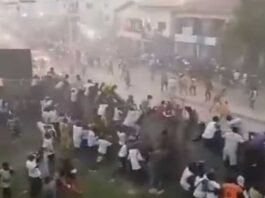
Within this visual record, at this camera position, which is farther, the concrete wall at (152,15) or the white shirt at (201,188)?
the concrete wall at (152,15)

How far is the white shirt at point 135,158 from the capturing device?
11.8 ft

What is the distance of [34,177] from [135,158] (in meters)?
0.64

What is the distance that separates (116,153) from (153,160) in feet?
0.82

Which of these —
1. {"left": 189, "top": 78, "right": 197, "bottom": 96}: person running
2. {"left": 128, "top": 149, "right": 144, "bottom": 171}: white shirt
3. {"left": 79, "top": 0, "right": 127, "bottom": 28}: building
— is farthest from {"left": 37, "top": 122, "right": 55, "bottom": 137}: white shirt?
{"left": 189, "top": 78, "right": 197, "bottom": 96}: person running

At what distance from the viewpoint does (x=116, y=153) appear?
371 centimetres

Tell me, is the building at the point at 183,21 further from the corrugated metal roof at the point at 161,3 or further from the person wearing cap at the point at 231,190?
the person wearing cap at the point at 231,190

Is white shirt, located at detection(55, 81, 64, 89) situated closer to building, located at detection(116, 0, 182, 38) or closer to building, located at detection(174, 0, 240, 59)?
building, located at detection(116, 0, 182, 38)

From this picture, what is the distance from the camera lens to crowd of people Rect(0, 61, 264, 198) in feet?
11.2

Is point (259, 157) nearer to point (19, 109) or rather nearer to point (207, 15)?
point (207, 15)

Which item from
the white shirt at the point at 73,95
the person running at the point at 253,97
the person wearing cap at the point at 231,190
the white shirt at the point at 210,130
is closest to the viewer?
the person wearing cap at the point at 231,190

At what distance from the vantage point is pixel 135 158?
3.61 m

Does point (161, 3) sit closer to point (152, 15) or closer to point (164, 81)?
point (152, 15)

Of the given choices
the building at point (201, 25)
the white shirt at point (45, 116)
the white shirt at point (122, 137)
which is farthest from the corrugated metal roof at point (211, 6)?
the white shirt at point (45, 116)

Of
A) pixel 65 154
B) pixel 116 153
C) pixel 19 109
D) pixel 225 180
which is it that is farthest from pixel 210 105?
pixel 19 109
